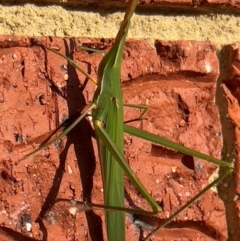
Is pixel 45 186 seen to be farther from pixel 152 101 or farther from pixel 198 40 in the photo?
pixel 198 40

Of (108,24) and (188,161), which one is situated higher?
(108,24)

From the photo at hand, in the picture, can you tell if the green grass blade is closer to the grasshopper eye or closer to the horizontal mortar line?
the grasshopper eye

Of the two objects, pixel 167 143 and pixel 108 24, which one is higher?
pixel 108 24

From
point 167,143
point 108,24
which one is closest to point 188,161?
point 167,143

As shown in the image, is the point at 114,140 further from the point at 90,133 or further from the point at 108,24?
the point at 108,24

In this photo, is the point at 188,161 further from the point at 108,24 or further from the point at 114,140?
the point at 108,24

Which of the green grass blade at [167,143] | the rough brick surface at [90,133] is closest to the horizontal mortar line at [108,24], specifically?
the rough brick surface at [90,133]

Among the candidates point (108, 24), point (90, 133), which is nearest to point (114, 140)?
point (90, 133)

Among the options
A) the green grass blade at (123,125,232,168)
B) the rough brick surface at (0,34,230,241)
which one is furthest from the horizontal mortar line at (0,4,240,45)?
the green grass blade at (123,125,232,168)
